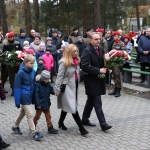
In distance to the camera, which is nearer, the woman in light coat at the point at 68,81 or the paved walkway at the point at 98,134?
the paved walkway at the point at 98,134

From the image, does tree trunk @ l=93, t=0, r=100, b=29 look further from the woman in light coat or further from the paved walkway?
the woman in light coat

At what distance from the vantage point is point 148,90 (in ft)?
34.2

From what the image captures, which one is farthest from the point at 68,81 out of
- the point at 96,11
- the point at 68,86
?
the point at 96,11

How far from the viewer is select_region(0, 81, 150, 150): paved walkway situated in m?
5.59

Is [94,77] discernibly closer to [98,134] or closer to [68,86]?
[68,86]

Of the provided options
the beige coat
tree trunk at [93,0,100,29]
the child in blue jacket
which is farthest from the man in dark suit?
tree trunk at [93,0,100,29]

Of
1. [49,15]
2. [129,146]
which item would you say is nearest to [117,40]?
[129,146]

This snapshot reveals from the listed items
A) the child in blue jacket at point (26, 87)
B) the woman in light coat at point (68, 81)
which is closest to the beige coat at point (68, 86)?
the woman in light coat at point (68, 81)

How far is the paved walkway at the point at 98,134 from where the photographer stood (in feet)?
18.3

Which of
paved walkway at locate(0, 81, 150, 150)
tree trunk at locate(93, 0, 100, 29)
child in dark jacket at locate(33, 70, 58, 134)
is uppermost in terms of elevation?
tree trunk at locate(93, 0, 100, 29)

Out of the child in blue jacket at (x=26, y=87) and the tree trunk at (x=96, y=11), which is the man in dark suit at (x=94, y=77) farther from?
the tree trunk at (x=96, y=11)

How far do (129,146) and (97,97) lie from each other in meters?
1.19

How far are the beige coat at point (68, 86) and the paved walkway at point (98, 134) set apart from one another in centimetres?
61

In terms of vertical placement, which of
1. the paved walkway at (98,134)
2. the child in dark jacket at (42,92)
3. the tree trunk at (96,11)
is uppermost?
the tree trunk at (96,11)
